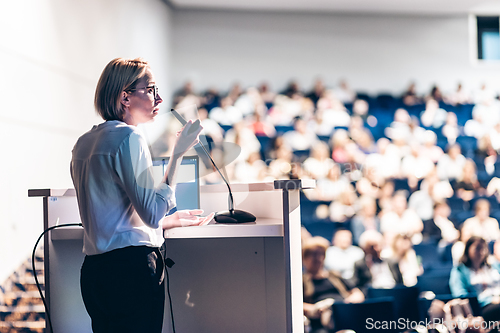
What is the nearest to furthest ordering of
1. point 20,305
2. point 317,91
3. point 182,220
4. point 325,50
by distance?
1. point 182,220
2. point 20,305
3. point 317,91
4. point 325,50

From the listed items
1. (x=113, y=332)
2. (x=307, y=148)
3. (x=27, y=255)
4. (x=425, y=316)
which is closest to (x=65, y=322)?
(x=113, y=332)

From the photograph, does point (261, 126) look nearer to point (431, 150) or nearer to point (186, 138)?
point (431, 150)

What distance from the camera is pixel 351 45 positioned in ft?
18.9

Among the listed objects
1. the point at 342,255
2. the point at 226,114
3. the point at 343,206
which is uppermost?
the point at 226,114

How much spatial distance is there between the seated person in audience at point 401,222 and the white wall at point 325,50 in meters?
2.16

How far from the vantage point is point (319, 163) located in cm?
459

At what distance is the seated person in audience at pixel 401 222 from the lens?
391 cm

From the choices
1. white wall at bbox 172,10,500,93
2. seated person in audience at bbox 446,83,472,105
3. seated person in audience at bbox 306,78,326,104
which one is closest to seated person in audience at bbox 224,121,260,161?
white wall at bbox 172,10,500,93

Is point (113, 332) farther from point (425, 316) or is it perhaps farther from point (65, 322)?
point (425, 316)

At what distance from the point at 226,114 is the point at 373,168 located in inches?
71.7

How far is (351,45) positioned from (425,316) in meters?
4.31

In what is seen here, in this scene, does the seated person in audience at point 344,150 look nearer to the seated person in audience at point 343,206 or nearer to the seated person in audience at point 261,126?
the seated person in audience at point 343,206

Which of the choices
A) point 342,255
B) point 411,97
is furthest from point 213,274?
point 411,97

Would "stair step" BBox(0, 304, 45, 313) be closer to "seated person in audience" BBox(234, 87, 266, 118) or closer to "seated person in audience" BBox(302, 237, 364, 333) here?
"seated person in audience" BBox(302, 237, 364, 333)
